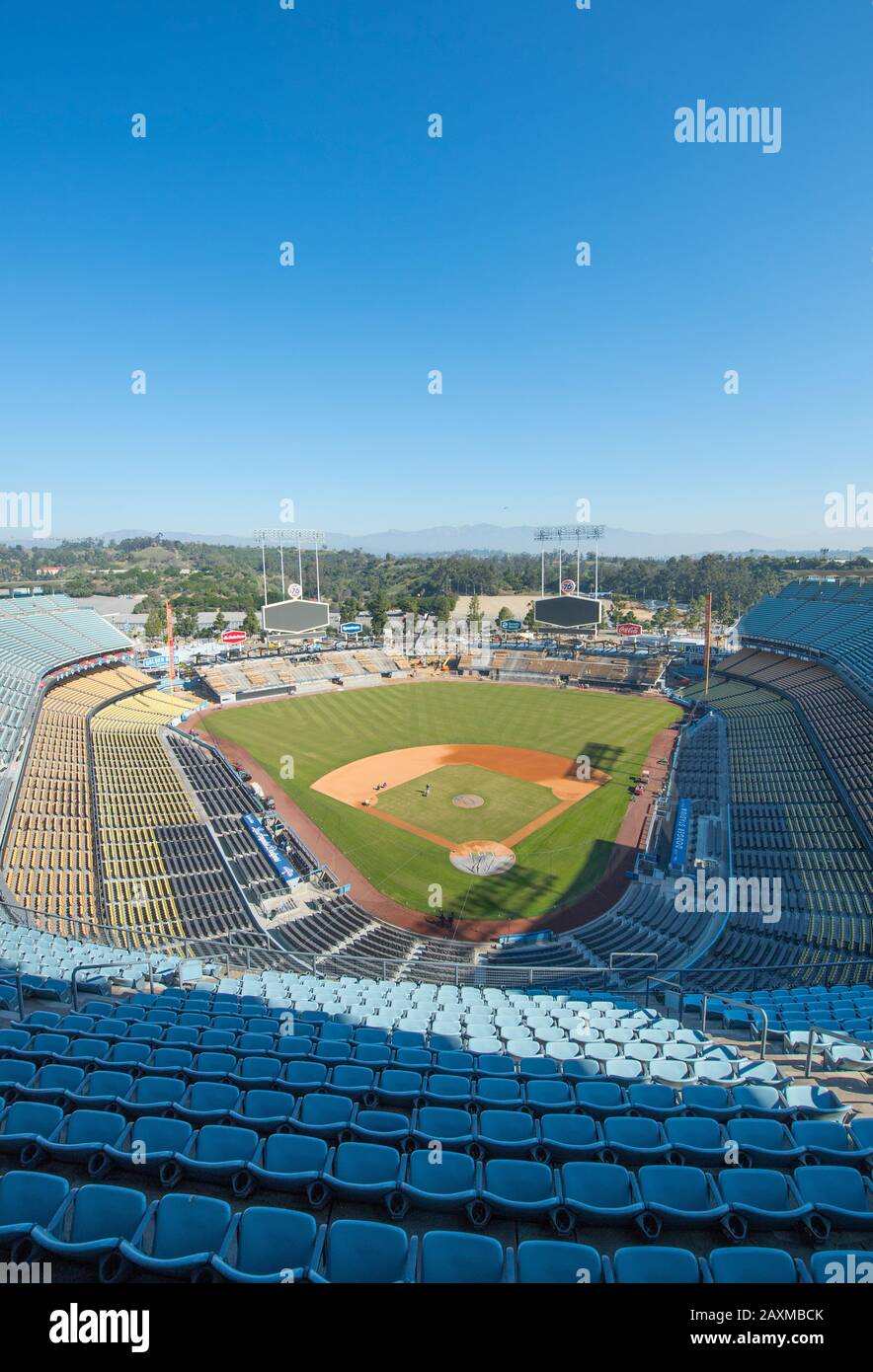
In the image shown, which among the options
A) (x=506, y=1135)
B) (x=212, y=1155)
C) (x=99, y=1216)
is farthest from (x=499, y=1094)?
(x=99, y=1216)

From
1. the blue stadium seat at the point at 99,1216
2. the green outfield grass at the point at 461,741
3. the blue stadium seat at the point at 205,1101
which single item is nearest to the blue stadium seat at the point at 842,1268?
the blue stadium seat at the point at 99,1216

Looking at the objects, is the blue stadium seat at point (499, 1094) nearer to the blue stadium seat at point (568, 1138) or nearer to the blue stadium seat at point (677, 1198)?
the blue stadium seat at point (568, 1138)

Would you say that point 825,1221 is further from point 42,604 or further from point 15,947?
point 42,604

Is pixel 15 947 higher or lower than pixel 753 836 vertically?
higher

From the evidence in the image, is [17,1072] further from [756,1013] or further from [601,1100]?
[756,1013]
